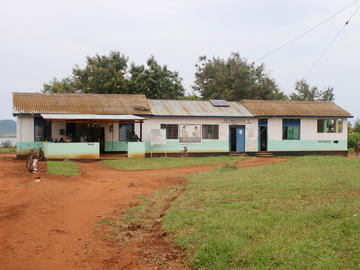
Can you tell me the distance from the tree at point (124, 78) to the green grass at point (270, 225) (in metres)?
22.5

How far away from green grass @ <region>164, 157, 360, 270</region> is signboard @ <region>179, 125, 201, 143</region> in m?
11.7

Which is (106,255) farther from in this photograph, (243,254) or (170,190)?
(170,190)

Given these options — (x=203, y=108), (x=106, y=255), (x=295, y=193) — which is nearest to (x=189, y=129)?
(x=203, y=108)

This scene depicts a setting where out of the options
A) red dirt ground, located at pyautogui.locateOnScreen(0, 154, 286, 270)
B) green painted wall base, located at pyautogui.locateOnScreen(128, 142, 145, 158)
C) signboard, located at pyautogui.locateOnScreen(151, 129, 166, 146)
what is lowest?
red dirt ground, located at pyautogui.locateOnScreen(0, 154, 286, 270)

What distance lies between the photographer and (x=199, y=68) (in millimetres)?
38562

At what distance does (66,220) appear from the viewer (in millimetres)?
6270

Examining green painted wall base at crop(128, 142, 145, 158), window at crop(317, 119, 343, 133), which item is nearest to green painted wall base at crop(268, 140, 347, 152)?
window at crop(317, 119, 343, 133)

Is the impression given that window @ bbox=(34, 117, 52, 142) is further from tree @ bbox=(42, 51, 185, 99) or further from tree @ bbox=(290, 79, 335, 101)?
tree @ bbox=(290, 79, 335, 101)

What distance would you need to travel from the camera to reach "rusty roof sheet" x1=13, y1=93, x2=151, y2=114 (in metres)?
18.5

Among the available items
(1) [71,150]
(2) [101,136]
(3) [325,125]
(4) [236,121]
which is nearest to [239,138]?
(4) [236,121]

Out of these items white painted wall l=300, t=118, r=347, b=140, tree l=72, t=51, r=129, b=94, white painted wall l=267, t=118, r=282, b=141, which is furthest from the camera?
tree l=72, t=51, r=129, b=94

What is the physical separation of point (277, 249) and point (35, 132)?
17.2 m

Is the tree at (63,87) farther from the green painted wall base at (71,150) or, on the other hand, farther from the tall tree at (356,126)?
the tall tree at (356,126)

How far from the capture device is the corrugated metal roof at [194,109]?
2073 centimetres
